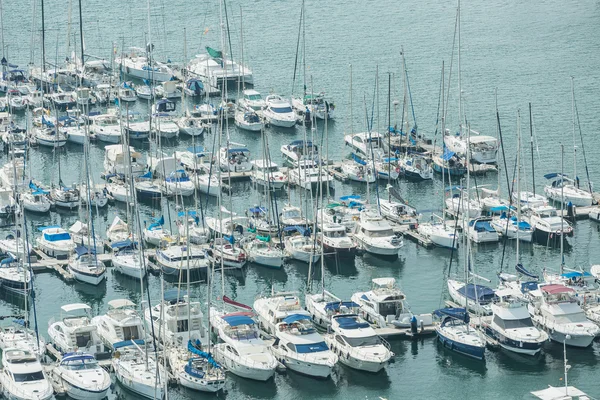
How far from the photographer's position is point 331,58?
138250 millimetres

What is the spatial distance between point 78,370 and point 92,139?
44.8 m

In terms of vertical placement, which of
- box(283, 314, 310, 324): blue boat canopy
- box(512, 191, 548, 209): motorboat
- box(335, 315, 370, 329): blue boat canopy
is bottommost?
A: box(335, 315, 370, 329): blue boat canopy

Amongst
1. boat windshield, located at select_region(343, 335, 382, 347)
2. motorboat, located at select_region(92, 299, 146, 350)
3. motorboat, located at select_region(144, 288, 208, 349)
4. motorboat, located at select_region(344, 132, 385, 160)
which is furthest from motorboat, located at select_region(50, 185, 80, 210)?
boat windshield, located at select_region(343, 335, 382, 347)

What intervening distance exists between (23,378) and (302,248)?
23039 mm

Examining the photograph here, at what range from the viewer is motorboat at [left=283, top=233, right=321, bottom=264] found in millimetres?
84125

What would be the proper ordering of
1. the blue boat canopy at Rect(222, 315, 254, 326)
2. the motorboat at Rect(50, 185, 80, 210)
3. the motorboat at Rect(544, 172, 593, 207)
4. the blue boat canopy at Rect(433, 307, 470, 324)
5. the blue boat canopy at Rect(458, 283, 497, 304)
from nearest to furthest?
1. the blue boat canopy at Rect(222, 315, 254, 326)
2. the blue boat canopy at Rect(433, 307, 470, 324)
3. the blue boat canopy at Rect(458, 283, 497, 304)
4. the motorboat at Rect(50, 185, 80, 210)
5. the motorboat at Rect(544, 172, 593, 207)

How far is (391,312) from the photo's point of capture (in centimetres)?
7531

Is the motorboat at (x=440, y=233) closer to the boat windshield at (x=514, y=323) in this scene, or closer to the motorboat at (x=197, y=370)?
the boat windshield at (x=514, y=323)

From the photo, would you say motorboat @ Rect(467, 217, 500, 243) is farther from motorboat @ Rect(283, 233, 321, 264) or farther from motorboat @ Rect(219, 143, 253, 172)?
motorboat @ Rect(219, 143, 253, 172)

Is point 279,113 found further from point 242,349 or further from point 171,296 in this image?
point 242,349

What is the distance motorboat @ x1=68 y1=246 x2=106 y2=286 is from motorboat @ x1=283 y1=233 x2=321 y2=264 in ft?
35.8

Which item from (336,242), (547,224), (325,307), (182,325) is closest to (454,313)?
(325,307)

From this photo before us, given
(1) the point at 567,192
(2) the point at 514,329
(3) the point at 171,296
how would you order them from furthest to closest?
(1) the point at 567,192 → (3) the point at 171,296 → (2) the point at 514,329

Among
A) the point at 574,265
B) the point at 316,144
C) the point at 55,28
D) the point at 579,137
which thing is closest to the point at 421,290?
the point at 574,265
